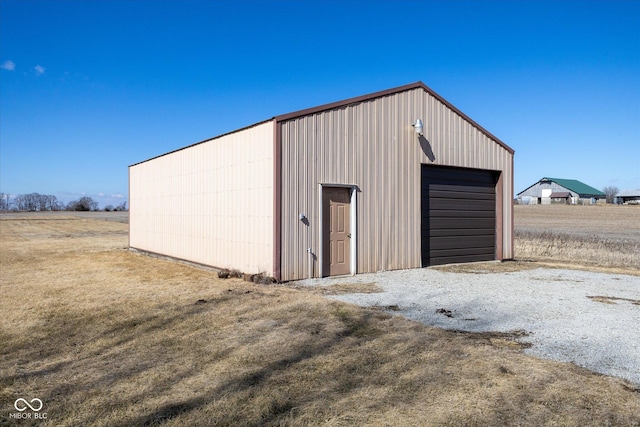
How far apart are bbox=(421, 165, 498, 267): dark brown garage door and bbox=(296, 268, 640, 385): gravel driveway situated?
1312 mm

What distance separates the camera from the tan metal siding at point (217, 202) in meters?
9.23

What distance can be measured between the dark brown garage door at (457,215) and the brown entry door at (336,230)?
2.58m

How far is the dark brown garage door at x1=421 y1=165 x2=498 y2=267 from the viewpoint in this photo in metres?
11.7

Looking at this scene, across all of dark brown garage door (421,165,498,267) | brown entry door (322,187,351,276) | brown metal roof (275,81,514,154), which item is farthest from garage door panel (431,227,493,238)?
brown entry door (322,187,351,276)

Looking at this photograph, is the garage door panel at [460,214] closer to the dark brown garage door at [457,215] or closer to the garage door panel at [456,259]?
the dark brown garage door at [457,215]

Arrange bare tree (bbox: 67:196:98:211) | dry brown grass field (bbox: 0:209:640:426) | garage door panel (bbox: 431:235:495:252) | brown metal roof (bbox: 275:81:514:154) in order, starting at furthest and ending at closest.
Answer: bare tree (bbox: 67:196:98:211), garage door panel (bbox: 431:235:495:252), brown metal roof (bbox: 275:81:514:154), dry brown grass field (bbox: 0:209:640:426)

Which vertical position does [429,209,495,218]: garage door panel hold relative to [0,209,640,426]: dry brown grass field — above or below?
above

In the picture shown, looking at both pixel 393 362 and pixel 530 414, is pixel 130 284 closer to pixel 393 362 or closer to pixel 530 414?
pixel 393 362

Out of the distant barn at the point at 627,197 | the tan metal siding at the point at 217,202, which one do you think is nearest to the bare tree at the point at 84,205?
the tan metal siding at the point at 217,202

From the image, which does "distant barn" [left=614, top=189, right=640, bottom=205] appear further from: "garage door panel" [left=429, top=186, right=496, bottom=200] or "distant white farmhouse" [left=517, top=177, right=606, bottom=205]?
"garage door panel" [left=429, top=186, right=496, bottom=200]

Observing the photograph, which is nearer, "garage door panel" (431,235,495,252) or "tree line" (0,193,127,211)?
"garage door panel" (431,235,495,252)

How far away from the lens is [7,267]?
1142 cm

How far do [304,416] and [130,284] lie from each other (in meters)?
6.89

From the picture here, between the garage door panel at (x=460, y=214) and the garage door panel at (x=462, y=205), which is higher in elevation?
the garage door panel at (x=462, y=205)
